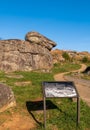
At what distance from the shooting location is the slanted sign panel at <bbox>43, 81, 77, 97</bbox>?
977 centimetres

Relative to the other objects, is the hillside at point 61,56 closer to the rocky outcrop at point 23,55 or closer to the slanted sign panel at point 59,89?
the rocky outcrop at point 23,55

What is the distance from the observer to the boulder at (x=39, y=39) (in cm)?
3712

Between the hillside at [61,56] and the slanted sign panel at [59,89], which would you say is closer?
the slanted sign panel at [59,89]

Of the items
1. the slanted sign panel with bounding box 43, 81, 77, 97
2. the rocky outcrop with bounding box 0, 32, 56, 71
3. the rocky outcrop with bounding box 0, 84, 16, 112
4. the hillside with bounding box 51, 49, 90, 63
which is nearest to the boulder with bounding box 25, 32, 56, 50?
the rocky outcrop with bounding box 0, 32, 56, 71

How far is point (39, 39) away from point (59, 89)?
91.7ft

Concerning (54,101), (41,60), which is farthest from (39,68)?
(54,101)

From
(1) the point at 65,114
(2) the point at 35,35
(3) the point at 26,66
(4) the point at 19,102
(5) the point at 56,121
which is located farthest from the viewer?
(2) the point at 35,35

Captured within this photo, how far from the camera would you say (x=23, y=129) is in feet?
31.2

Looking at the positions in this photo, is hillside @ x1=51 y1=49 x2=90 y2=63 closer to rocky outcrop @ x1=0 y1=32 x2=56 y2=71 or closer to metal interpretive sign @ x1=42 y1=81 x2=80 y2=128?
rocky outcrop @ x1=0 y1=32 x2=56 y2=71

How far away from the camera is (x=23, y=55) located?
33969 mm

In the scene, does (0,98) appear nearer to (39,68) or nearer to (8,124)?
(8,124)

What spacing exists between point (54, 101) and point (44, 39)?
2540 cm

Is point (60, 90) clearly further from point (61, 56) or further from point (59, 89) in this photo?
point (61, 56)

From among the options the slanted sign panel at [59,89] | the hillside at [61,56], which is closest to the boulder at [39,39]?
the hillside at [61,56]
